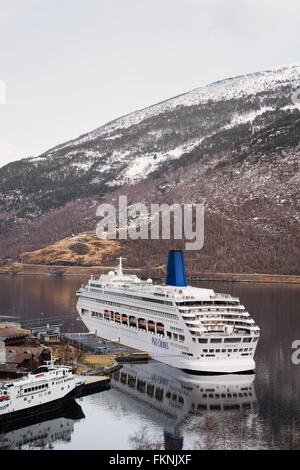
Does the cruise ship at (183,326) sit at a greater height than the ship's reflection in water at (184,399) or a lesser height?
greater

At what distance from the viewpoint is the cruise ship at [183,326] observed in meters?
68.0

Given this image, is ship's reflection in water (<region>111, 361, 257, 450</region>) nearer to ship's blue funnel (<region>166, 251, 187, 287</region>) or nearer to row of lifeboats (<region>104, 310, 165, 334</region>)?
row of lifeboats (<region>104, 310, 165, 334</region>)

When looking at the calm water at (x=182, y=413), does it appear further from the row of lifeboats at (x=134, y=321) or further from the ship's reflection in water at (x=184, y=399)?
the row of lifeboats at (x=134, y=321)

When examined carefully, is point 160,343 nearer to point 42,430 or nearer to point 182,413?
point 182,413

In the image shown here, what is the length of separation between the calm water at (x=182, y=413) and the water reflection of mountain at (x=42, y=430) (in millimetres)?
81

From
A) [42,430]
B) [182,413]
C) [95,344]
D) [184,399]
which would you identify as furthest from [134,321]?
[42,430]

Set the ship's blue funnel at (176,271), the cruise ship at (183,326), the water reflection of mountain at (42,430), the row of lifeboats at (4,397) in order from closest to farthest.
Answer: the water reflection of mountain at (42,430) → the row of lifeboats at (4,397) → the cruise ship at (183,326) → the ship's blue funnel at (176,271)

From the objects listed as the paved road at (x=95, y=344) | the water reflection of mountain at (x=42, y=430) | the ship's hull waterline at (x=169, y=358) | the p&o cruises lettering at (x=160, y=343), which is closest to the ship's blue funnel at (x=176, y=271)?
the ship's hull waterline at (x=169, y=358)

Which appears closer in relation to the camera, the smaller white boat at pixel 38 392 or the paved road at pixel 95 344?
the smaller white boat at pixel 38 392

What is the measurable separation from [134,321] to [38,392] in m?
28.4

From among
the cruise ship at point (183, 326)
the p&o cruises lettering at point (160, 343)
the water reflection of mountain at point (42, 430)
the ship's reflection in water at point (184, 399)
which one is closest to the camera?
the water reflection of mountain at point (42, 430)

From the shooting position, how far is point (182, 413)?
57.6 meters
